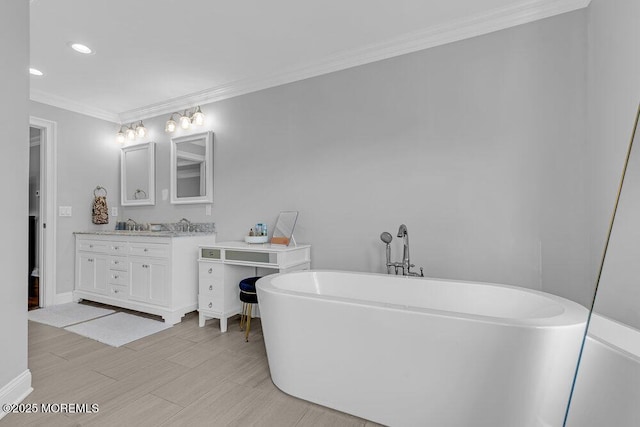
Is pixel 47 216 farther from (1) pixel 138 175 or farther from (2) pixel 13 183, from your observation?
(2) pixel 13 183

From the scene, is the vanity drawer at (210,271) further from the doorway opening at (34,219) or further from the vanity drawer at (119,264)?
the doorway opening at (34,219)

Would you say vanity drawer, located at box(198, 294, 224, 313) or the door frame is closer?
vanity drawer, located at box(198, 294, 224, 313)

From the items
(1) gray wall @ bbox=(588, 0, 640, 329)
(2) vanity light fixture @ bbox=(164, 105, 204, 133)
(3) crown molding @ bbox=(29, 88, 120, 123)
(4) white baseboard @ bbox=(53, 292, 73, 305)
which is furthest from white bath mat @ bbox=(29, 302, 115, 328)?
(1) gray wall @ bbox=(588, 0, 640, 329)

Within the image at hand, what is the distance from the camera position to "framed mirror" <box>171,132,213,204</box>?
3.59 meters

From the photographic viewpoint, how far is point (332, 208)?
114 inches

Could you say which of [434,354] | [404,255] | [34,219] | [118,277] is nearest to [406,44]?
[404,255]

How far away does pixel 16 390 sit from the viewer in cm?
177

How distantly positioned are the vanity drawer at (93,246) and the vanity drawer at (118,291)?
0.43 metres

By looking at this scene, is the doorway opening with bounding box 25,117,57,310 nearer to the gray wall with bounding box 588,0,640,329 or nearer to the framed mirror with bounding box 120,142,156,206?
the framed mirror with bounding box 120,142,156,206

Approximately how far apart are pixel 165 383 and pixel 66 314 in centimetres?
218

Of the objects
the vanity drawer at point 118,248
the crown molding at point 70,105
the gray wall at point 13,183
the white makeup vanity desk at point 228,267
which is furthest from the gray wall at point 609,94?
the crown molding at point 70,105

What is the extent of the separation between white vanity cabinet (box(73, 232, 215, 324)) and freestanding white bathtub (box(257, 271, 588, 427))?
1.61m

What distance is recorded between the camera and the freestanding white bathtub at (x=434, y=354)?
130cm

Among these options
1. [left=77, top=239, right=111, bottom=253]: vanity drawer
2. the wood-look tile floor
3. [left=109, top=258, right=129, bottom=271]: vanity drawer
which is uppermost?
[left=77, top=239, right=111, bottom=253]: vanity drawer
